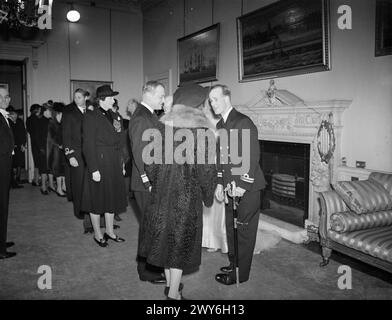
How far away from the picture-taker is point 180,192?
2.38 meters

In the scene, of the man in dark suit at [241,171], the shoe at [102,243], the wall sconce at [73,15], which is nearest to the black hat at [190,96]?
the man in dark suit at [241,171]

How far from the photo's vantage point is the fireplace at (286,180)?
4.65 m

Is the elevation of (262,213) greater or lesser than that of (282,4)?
lesser

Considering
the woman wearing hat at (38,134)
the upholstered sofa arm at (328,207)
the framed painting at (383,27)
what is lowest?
the upholstered sofa arm at (328,207)

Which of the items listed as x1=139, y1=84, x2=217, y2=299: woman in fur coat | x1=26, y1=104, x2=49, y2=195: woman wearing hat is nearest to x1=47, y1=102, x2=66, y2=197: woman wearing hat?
x1=26, y1=104, x2=49, y2=195: woman wearing hat

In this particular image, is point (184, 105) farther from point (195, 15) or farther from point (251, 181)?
point (195, 15)

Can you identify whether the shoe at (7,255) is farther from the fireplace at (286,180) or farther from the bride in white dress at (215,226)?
the fireplace at (286,180)

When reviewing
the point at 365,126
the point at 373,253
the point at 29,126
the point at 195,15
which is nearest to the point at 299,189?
the point at 365,126

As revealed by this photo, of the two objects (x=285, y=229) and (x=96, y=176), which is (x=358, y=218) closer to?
(x=285, y=229)

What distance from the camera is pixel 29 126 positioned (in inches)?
276

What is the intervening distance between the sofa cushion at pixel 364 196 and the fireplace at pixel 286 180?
1.20 m

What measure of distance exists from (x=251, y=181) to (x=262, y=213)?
8.31 feet
